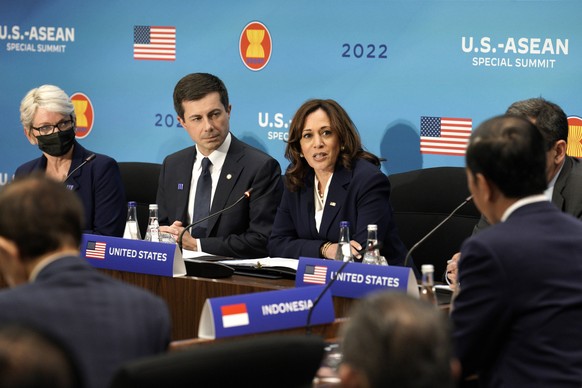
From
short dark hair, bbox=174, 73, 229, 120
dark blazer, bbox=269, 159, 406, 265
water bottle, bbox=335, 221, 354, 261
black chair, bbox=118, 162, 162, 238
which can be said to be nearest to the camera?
water bottle, bbox=335, 221, 354, 261

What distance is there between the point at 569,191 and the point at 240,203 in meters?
1.68

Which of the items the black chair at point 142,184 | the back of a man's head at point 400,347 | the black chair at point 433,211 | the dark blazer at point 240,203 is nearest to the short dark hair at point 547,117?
the black chair at point 433,211

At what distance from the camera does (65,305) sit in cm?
207

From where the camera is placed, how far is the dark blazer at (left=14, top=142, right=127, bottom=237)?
4922 millimetres

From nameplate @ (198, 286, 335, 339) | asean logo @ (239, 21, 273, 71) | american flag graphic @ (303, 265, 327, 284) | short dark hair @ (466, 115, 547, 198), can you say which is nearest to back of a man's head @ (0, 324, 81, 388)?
nameplate @ (198, 286, 335, 339)

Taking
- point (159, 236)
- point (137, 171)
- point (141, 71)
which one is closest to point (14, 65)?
point (141, 71)

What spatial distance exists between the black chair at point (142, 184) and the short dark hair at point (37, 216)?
342 cm

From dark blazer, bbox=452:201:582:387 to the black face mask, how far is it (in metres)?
2.86

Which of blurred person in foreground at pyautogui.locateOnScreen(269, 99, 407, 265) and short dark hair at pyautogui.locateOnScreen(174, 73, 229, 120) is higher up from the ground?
short dark hair at pyautogui.locateOnScreen(174, 73, 229, 120)

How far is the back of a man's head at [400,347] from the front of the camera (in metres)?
1.52

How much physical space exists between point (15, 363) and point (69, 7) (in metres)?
5.74

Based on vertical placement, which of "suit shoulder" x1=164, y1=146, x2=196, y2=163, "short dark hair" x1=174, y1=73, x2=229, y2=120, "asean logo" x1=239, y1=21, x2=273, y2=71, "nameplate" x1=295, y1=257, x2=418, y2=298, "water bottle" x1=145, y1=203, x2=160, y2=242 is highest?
"asean logo" x1=239, y1=21, x2=273, y2=71

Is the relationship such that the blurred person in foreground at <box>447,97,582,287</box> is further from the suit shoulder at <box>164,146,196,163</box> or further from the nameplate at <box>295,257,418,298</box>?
the suit shoulder at <box>164,146,196,163</box>

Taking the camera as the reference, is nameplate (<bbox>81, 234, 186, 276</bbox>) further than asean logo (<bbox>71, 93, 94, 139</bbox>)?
No
